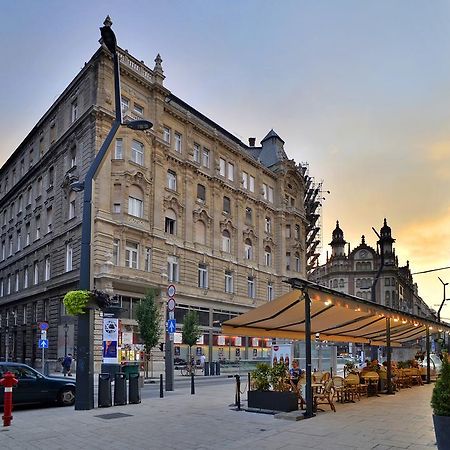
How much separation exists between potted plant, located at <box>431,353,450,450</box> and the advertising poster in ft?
37.9

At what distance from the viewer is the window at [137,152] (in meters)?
38.6

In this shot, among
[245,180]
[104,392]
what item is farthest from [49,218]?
[104,392]

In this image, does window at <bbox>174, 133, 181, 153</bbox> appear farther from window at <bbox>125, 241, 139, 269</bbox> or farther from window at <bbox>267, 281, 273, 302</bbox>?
window at <bbox>267, 281, 273, 302</bbox>

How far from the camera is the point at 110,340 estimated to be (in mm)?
17422

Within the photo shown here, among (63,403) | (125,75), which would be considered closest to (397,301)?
(125,75)

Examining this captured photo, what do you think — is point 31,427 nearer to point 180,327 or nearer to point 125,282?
point 125,282

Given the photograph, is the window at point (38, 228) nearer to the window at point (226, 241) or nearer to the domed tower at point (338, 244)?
the window at point (226, 241)

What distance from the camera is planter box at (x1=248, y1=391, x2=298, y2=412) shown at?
43.0 ft

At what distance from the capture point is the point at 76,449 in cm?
911

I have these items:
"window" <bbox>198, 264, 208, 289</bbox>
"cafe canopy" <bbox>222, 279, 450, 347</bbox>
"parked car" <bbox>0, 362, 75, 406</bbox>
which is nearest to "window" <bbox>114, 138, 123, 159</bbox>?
"window" <bbox>198, 264, 208, 289</bbox>

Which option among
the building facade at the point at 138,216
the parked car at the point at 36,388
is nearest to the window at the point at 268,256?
the building facade at the point at 138,216

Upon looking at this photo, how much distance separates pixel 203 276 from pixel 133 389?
29929mm

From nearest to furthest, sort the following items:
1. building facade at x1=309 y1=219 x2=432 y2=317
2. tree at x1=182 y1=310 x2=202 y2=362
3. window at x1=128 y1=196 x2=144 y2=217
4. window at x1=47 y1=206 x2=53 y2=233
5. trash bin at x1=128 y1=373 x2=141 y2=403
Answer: trash bin at x1=128 y1=373 x2=141 y2=403
window at x1=128 y1=196 x2=144 y2=217
tree at x1=182 y1=310 x2=202 y2=362
window at x1=47 y1=206 x2=53 y2=233
building facade at x1=309 y1=219 x2=432 y2=317

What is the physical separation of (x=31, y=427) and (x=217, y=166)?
125ft
